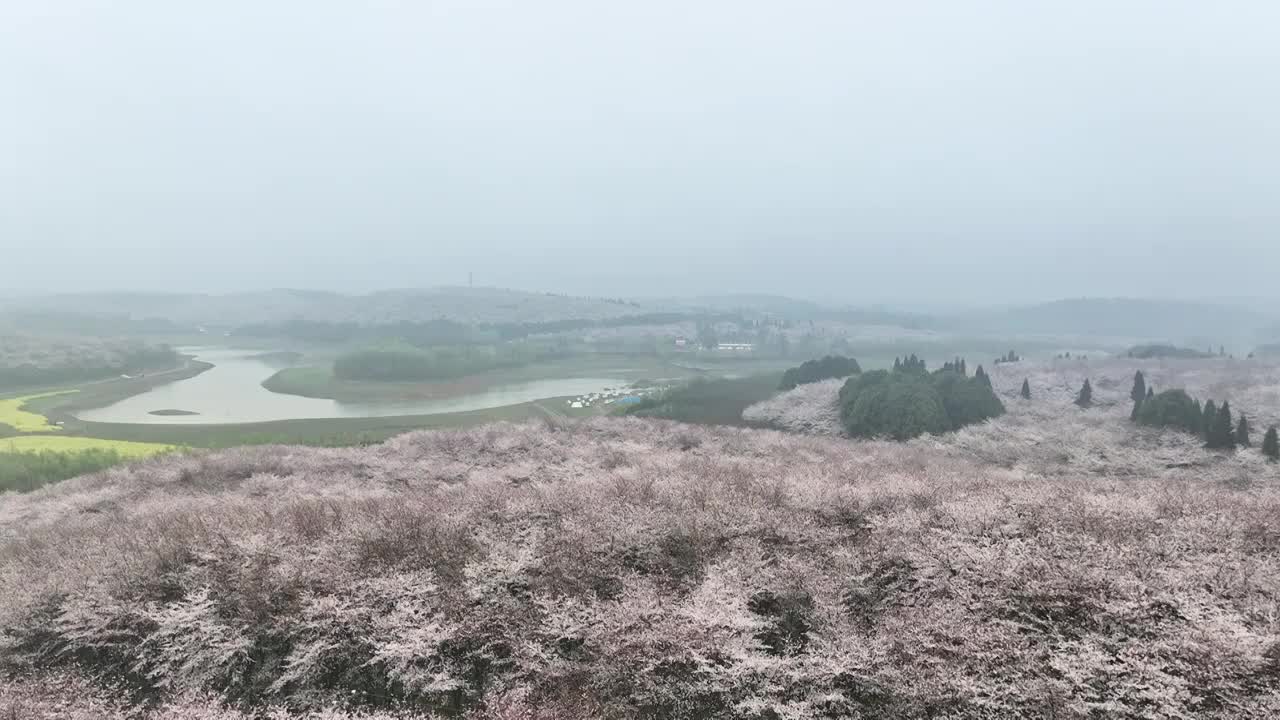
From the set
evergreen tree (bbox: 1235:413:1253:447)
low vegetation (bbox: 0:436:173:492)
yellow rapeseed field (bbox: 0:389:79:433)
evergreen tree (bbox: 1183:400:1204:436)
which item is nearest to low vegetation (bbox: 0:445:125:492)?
low vegetation (bbox: 0:436:173:492)

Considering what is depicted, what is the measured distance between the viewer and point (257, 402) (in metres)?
95.2

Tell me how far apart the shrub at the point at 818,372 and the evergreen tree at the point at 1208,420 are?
1721 inches

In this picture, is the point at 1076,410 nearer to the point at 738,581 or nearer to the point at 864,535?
the point at 864,535

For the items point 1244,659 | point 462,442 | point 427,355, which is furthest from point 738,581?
point 427,355

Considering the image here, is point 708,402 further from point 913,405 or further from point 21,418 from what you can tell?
point 21,418

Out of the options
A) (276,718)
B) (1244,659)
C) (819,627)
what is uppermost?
(1244,659)

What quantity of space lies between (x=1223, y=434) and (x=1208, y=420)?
2.14 meters

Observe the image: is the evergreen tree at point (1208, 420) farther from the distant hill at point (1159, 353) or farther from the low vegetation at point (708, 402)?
the distant hill at point (1159, 353)

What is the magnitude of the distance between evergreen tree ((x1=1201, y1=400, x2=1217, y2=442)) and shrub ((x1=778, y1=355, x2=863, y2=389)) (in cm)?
4372

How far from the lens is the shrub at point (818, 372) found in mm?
91500

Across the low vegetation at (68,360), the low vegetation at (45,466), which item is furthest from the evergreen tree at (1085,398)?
the low vegetation at (68,360)

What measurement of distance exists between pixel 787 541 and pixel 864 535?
3133mm

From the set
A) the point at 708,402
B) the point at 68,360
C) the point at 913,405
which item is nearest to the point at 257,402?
the point at 68,360

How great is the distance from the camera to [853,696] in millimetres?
16312
